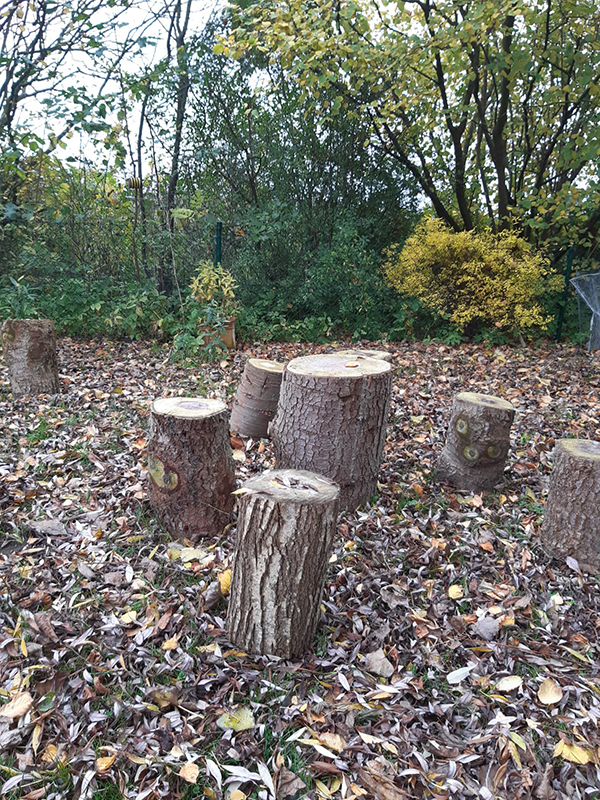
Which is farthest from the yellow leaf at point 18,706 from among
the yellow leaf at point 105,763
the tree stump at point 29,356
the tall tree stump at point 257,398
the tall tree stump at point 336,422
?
the tree stump at point 29,356

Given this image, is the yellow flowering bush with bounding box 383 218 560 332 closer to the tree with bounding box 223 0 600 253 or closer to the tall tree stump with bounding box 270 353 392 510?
the tree with bounding box 223 0 600 253

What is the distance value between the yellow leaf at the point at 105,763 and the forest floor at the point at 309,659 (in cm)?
1

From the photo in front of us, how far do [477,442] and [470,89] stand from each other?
6341 millimetres

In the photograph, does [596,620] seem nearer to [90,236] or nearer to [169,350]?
[169,350]

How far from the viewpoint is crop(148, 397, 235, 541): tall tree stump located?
2.62 metres

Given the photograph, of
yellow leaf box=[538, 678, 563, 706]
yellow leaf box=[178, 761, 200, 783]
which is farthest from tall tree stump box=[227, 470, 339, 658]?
yellow leaf box=[538, 678, 563, 706]

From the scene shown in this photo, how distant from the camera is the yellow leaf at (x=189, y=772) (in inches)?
63.7

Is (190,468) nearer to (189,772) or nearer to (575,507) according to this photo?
(189,772)

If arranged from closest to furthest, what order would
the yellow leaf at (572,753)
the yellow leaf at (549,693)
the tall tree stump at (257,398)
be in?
the yellow leaf at (572,753)
the yellow leaf at (549,693)
the tall tree stump at (257,398)

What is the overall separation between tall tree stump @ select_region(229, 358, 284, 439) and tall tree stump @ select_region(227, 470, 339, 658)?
5.35 ft

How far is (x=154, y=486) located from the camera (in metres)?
2.73

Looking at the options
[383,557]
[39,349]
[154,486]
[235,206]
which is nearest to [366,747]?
[383,557]

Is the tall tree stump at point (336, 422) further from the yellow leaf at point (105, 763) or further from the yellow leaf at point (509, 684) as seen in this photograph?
the yellow leaf at point (105, 763)

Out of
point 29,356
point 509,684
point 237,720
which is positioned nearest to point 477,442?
point 509,684
